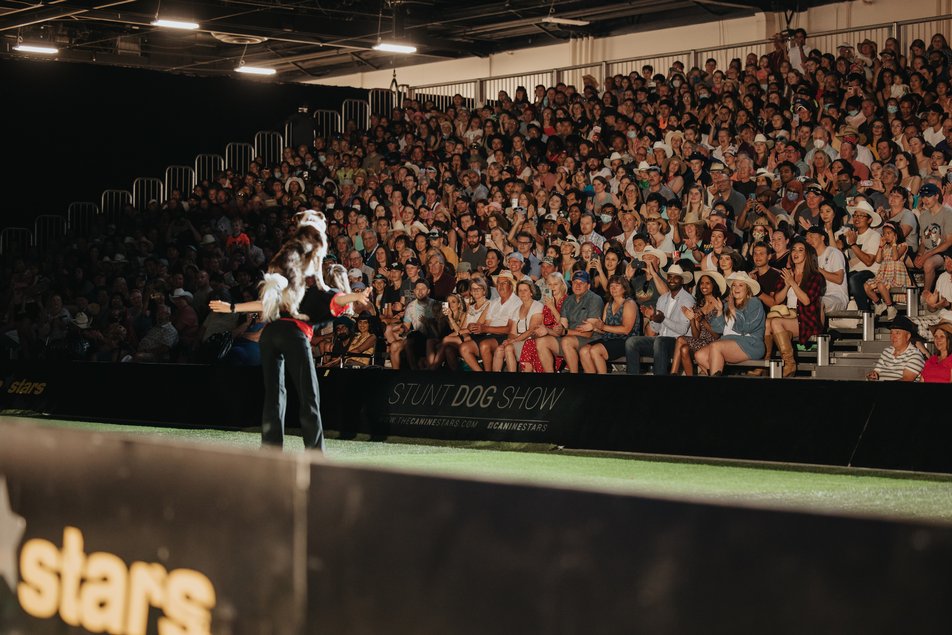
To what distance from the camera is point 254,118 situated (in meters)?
31.2

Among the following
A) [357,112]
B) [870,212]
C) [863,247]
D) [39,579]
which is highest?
[357,112]

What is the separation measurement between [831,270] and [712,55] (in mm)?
11893

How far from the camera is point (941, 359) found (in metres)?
11.9

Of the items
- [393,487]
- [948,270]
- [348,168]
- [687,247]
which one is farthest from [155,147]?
[393,487]

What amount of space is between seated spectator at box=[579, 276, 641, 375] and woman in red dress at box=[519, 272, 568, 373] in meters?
0.50

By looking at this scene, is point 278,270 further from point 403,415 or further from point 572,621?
point 572,621

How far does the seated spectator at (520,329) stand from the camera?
1509 cm

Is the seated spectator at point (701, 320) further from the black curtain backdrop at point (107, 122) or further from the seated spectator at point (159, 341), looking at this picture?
the black curtain backdrop at point (107, 122)

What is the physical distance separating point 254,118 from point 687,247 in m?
18.5

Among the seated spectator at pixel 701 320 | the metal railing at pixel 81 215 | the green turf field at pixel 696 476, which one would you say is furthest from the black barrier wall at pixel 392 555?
the metal railing at pixel 81 215

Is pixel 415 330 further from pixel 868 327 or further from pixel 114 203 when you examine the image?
pixel 114 203

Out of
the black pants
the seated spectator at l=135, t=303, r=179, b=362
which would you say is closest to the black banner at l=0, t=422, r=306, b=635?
the black pants

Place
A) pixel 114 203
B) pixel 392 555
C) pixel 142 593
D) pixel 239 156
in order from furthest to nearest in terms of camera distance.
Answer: pixel 239 156, pixel 114 203, pixel 142 593, pixel 392 555

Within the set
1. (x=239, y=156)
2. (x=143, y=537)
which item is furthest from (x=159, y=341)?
(x=143, y=537)
